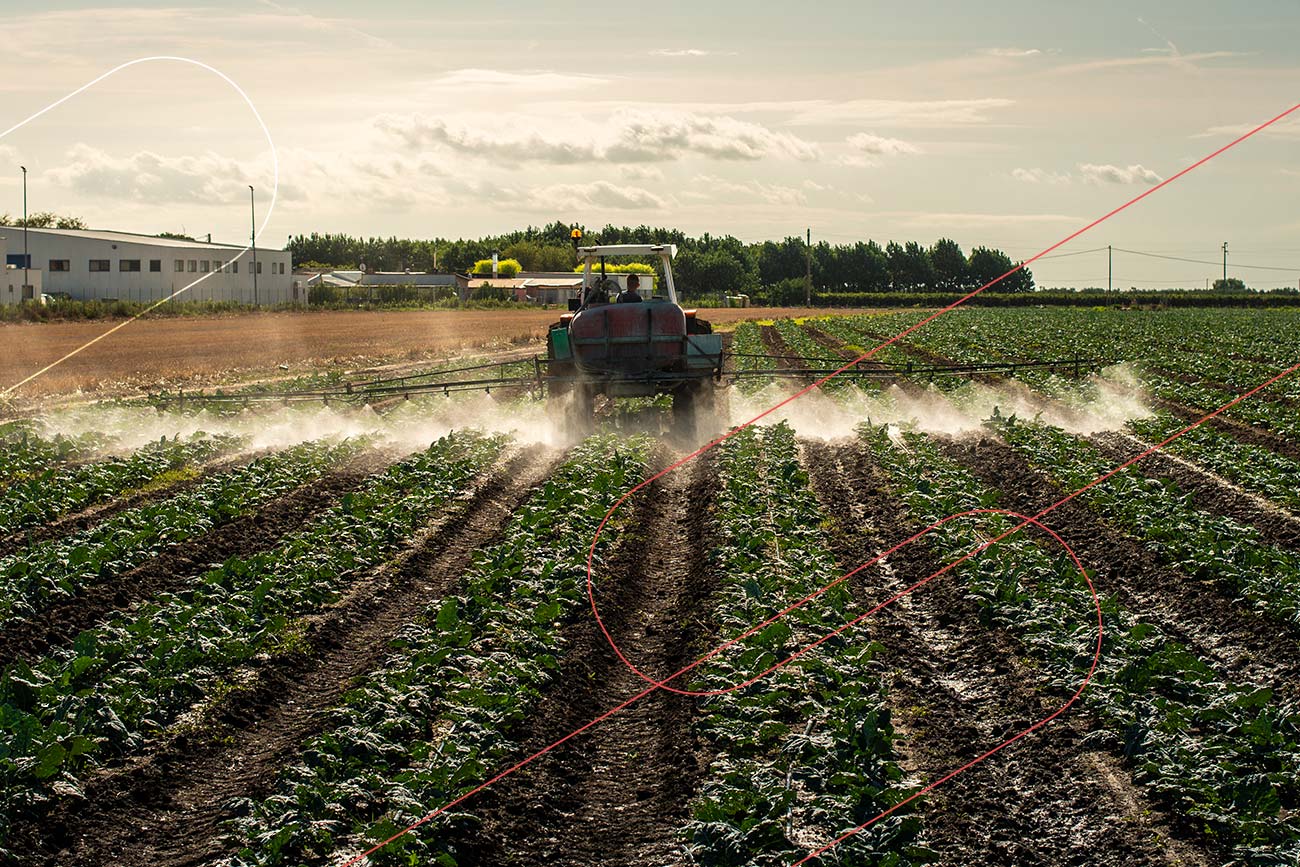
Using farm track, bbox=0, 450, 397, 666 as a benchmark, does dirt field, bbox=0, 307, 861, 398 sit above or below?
above

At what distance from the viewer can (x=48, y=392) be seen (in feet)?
91.2

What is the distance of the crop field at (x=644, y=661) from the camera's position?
6.42 meters

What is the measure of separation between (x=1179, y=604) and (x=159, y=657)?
752 cm

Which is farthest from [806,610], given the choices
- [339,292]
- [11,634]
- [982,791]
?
[339,292]

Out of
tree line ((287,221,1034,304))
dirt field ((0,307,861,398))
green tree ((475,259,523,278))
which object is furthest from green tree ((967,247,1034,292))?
dirt field ((0,307,861,398))

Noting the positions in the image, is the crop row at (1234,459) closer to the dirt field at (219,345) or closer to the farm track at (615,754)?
the farm track at (615,754)

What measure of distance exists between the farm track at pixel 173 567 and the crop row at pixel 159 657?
264mm

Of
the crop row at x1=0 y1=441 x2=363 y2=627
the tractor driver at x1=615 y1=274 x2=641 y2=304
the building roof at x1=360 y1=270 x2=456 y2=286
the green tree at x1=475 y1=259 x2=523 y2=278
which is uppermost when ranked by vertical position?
the green tree at x1=475 y1=259 x2=523 y2=278

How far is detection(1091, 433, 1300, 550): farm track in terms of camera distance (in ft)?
43.4

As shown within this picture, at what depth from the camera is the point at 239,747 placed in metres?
7.71

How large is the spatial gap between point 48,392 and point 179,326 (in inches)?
1170

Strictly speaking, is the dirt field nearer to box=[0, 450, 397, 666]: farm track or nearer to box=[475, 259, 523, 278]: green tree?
box=[0, 450, 397, 666]: farm track

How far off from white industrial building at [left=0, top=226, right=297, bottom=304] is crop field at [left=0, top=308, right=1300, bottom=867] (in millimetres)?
58949

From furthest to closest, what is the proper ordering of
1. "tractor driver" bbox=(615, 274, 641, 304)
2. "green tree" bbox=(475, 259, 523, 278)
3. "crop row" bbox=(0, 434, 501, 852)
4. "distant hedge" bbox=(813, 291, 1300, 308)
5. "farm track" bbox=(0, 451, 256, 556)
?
"green tree" bbox=(475, 259, 523, 278) → "distant hedge" bbox=(813, 291, 1300, 308) → "tractor driver" bbox=(615, 274, 641, 304) → "farm track" bbox=(0, 451, 256, 556) → "crop row" bbox=(0, 434, 501, 852)
